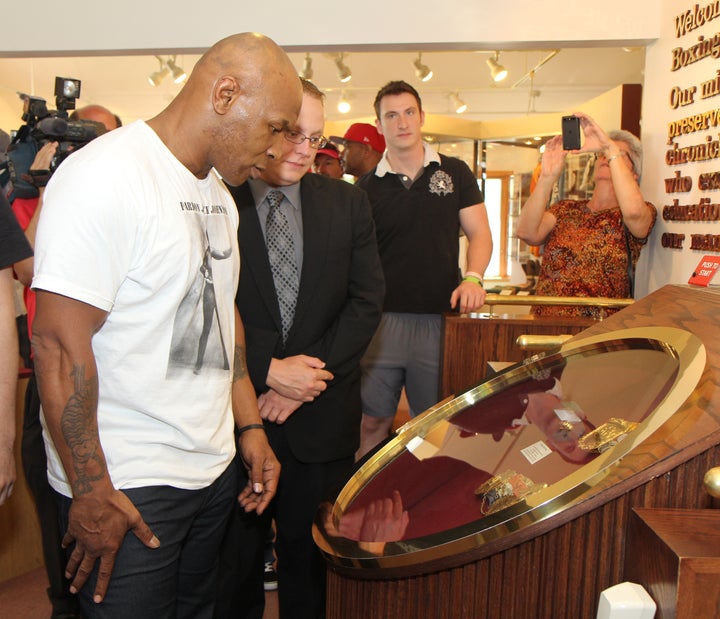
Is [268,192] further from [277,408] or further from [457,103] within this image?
[457,103]

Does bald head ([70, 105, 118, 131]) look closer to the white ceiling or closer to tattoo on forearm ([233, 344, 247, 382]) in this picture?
tattoo on forearm ([233, 344, 247, 382])

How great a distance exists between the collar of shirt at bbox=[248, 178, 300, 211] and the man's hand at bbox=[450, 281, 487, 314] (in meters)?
0.92

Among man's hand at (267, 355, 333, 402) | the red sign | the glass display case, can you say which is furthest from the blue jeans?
the red sign

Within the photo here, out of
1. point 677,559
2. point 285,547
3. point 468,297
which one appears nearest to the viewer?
point 677,559

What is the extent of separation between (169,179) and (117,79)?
980cm

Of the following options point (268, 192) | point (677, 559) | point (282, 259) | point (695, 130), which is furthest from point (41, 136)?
point (695, 130)

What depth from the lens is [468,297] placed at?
→ 9.05 feet

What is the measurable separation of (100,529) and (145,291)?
15.7 inches

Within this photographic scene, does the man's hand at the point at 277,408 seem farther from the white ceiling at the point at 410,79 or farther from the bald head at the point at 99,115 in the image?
the white ceiling at the point at 410,79

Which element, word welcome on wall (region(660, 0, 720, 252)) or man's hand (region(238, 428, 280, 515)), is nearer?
man's hand (region(238, 428, 280, 515))

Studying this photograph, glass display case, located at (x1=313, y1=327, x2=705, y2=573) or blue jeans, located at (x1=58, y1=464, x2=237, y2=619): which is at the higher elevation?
glass display case, located at (x1=313, y1=327, x2=705, y2=573)

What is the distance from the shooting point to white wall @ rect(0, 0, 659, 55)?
3465mm

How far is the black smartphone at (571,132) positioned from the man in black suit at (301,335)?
1.34 metres

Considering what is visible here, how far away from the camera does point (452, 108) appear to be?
11.1 m
